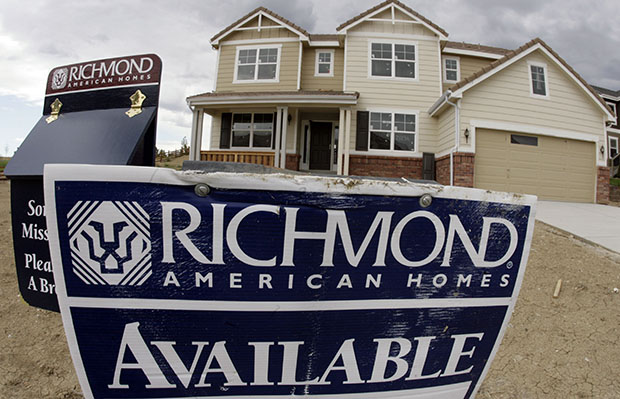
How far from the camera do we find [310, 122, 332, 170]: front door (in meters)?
13.0

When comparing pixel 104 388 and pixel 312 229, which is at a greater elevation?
pixel 312 229

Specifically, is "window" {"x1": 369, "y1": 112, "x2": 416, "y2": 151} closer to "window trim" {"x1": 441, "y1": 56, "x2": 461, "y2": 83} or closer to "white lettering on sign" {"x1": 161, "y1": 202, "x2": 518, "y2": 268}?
"window trim" {"x1": 441, "y1": 56, "x2": 461, "y2": 83}

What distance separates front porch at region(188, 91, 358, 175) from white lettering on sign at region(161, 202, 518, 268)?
9.51 m

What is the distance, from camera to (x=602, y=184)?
33.0 feet

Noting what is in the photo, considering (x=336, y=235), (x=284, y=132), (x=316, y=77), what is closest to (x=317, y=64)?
(x=316, y=77)

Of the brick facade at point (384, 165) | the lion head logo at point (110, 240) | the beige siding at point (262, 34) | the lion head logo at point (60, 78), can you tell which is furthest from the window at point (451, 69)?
the lion head logo at point (110, 240)

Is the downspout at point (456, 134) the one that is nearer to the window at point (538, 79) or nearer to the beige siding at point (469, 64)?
the window at point (538, 79)

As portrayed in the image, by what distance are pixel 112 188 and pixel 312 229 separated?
0.61m

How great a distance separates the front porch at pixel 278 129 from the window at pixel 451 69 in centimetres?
473

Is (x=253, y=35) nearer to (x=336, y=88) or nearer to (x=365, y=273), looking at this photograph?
(x=336, y=88)

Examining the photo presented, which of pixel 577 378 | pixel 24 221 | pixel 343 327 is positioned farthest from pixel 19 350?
pixel 577 378

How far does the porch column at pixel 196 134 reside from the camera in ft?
37.0

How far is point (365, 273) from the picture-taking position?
1.00 meters

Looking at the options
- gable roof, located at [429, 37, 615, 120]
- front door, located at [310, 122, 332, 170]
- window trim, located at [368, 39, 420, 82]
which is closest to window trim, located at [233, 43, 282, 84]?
front door, located at [310, 122, 332, 170]
